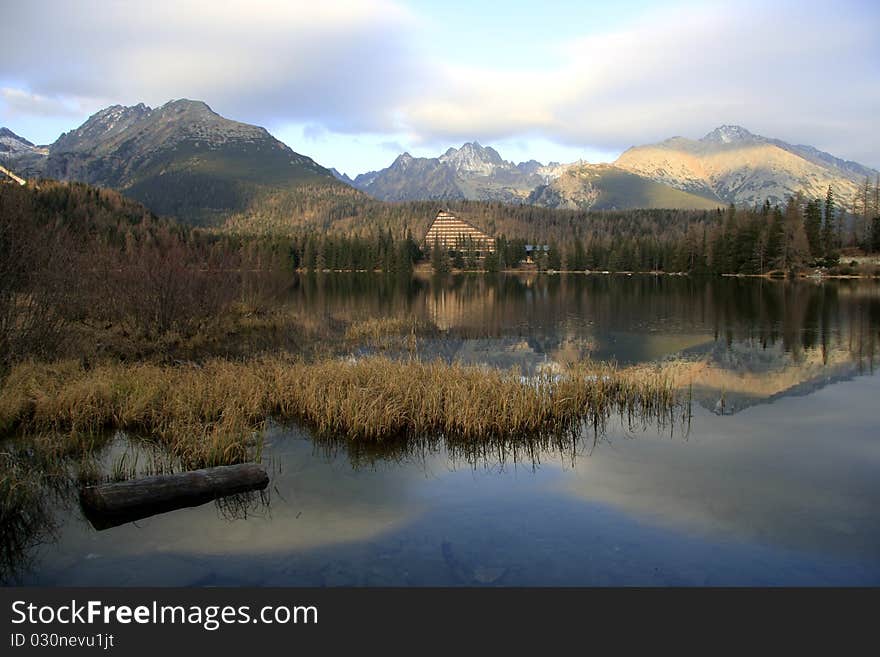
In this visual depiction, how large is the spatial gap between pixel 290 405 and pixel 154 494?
5449mm

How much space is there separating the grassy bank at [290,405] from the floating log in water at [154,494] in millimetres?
1040

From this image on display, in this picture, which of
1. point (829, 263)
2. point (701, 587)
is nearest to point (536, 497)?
point (701, 587)

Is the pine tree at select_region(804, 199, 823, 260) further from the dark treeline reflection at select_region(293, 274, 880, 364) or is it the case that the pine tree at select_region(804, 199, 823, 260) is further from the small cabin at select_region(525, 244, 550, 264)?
the small cabin at select_region(525, 244, 550, 264)

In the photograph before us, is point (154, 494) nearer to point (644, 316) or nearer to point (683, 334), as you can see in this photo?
point (683, 334)

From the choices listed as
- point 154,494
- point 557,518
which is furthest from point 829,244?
point 154,494

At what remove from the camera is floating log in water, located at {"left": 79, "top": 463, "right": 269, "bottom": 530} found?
8.56 meters

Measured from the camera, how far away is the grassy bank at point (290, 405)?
466 inches

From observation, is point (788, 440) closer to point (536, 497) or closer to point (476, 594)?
point (536, 497)

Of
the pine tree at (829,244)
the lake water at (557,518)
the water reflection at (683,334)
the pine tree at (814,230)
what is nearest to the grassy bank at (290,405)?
the lake water at (557,518)

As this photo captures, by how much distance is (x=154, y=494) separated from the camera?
8781 mm

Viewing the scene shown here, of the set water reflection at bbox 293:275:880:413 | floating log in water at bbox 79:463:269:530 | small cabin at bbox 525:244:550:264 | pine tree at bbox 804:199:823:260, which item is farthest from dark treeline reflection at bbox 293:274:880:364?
small cabin at bbox 525:244:550:264

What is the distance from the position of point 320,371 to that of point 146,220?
11783 cm

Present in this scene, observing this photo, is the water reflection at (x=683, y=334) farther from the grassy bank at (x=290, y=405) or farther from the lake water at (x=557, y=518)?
the grassy bank at (x=290, y=405)

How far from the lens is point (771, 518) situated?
A: 893 centimetres
